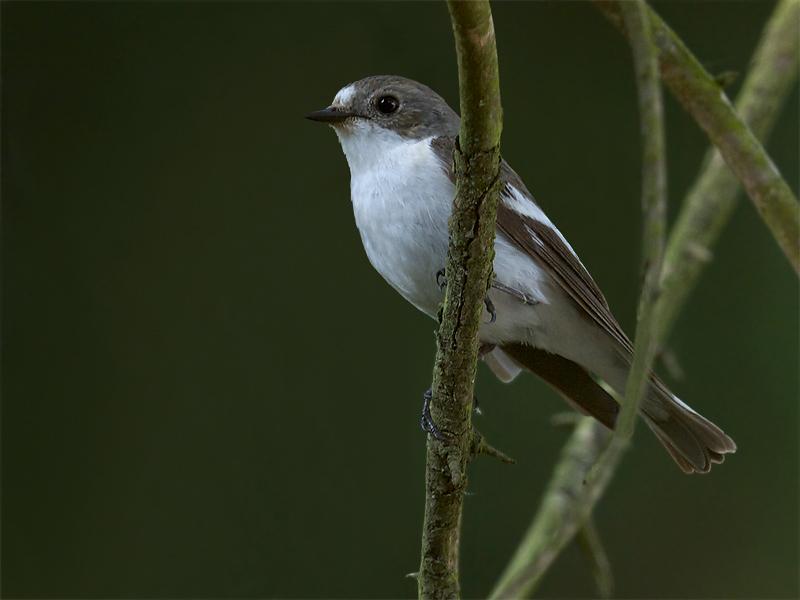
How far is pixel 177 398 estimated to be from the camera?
14.8 feet

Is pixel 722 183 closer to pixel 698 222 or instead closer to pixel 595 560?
pixel 698 222

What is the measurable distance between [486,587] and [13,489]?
2.02 m

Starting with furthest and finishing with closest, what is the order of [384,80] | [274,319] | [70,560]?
[274,319]
[70,560]
[384,80]

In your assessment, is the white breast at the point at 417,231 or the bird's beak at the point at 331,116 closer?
the white breast at the point at 417,231

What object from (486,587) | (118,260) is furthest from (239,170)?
(486,587)

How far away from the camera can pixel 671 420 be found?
119 inches

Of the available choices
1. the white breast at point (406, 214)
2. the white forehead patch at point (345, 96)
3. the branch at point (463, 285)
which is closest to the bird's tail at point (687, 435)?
the white breast at point (406, 214)

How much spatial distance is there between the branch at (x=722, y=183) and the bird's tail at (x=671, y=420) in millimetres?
254

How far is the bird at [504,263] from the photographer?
9.11 ft

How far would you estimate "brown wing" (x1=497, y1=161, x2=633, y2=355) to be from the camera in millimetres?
2818

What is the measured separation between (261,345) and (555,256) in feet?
6.62

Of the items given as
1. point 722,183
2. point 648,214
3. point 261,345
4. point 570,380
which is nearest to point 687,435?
point 570,380

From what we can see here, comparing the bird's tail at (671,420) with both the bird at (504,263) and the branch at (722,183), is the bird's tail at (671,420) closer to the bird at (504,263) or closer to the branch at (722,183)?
the bird at (504,263)

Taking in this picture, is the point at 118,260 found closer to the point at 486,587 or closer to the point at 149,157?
the point at 149,157
